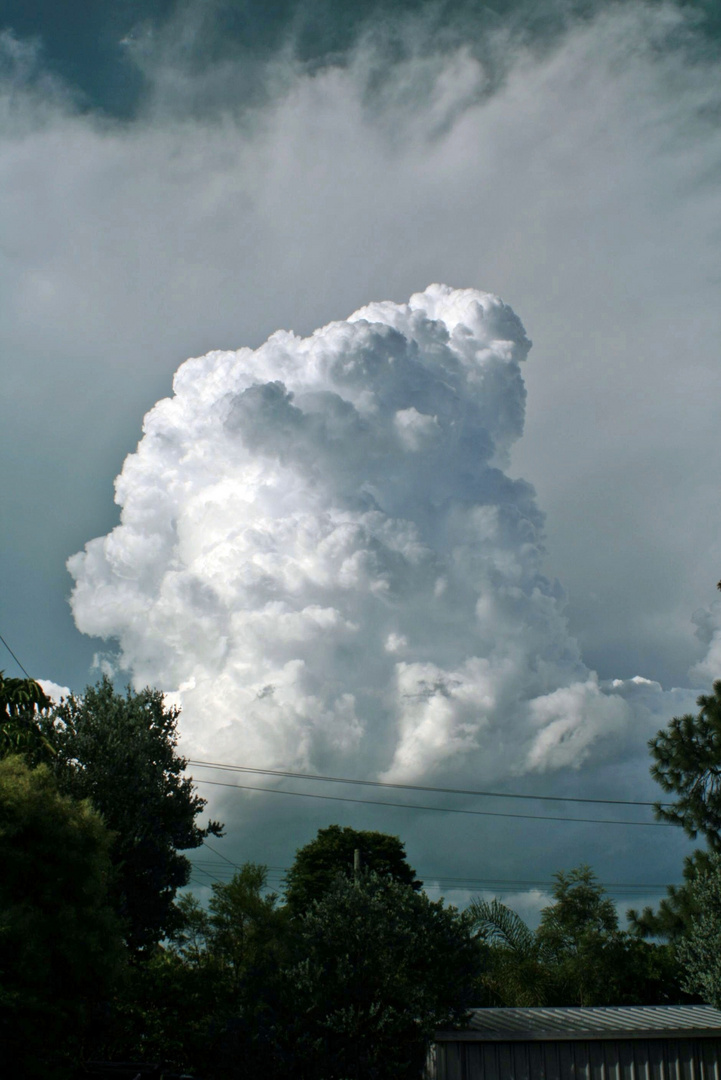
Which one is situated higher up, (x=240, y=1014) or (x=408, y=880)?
(x=408, y=880)

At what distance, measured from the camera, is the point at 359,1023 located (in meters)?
20.8

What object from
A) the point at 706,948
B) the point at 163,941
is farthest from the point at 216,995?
the point at 706,948

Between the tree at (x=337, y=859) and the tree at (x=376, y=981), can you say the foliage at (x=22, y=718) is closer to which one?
the tree at (x=376, y=981)

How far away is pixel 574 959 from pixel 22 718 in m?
33.8

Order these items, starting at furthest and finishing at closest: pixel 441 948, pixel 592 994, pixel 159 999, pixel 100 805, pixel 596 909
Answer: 1. pixel 596 909
2. pixel 592 994
3. pixel 159 999
4. pixel 100 805
5. pixel 441 948

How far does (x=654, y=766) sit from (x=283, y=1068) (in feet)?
84.6

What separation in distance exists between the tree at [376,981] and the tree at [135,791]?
16.0 feet

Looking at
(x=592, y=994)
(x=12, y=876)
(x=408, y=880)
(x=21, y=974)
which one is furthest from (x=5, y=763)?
(x=408, y=880)

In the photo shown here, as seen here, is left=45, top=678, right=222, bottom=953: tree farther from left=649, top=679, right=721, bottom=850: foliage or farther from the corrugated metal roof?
left=649, top=679, right=721, bottom=850: foliage

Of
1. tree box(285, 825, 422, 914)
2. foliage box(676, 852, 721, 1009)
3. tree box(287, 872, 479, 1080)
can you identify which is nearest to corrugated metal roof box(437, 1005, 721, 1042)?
foliage box(676, 852, 721, 1009)

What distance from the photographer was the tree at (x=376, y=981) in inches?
815

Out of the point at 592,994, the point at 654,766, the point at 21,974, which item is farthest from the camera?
the point at 592,994

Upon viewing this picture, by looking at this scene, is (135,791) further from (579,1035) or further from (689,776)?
(689,776)

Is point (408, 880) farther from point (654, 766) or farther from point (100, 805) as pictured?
point (100, 805)
